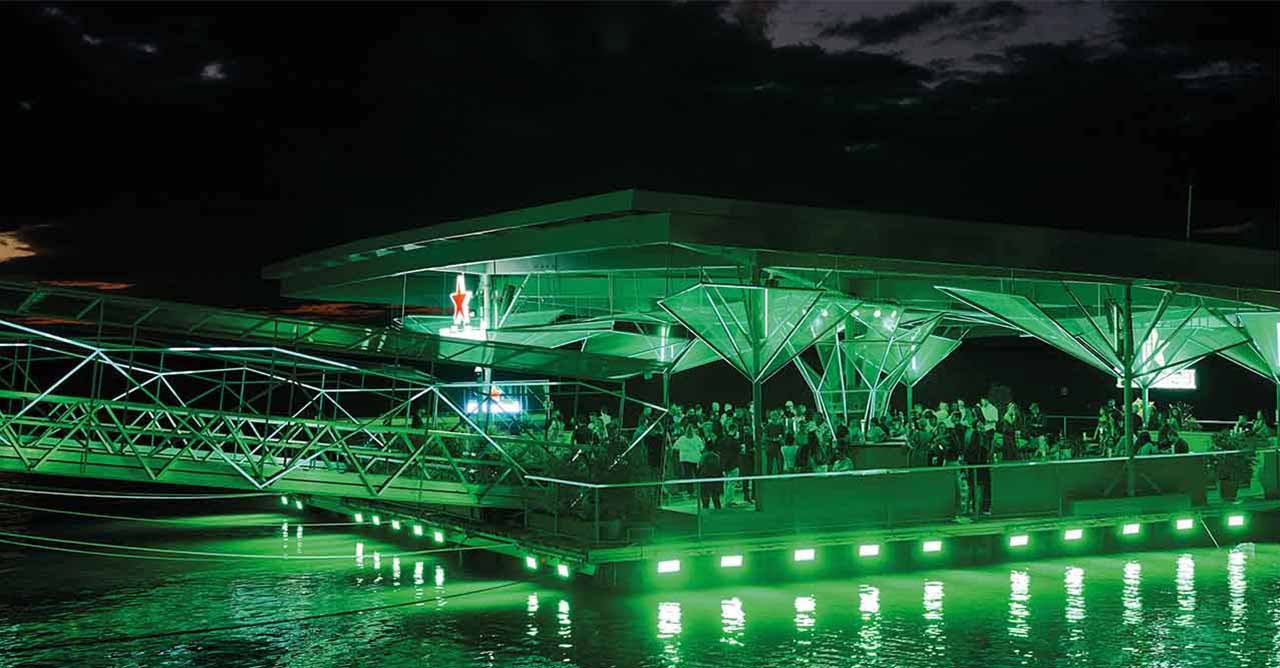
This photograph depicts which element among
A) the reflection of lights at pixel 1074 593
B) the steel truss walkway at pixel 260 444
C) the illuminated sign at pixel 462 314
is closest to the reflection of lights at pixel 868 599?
the reflection of lights at pixel 1074 593

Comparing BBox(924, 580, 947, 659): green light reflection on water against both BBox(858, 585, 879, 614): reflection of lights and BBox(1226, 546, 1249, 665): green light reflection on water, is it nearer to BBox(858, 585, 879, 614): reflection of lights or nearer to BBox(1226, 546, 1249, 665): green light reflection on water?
BBox(858, 585, 879, 614): reflection of lights

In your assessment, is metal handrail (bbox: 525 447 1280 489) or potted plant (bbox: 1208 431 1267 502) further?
potted plant (bbox: 1208 431 1267 502)

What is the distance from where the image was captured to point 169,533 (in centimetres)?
3031

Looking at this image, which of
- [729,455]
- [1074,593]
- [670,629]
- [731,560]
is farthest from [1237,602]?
[670,629]

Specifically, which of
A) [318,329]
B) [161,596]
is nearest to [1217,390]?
[318,329]

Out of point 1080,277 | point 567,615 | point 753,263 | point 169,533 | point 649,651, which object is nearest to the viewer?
point 649,651

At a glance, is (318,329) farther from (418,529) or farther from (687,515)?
(687,515)

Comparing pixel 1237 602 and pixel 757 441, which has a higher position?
pixel 757 441

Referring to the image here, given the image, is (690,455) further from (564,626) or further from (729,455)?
(564,626)

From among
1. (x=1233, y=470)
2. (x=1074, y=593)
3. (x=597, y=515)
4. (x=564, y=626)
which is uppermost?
(x=1233, y=470)

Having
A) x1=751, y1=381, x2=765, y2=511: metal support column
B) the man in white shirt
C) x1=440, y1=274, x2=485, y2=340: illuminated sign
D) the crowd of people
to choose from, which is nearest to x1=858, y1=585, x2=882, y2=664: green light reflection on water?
x1=751, y1=381, x2=765, y2=511: metal support column

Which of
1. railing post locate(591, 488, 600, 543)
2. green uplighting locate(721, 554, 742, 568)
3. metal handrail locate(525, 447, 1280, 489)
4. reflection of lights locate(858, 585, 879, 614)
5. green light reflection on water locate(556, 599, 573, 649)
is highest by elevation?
metal handrail locate(525, 447, 1280, 489)

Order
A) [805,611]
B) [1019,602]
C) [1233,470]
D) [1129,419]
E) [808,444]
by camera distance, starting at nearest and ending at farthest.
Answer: [805,611]
[1019,602]
[1129,419]
[808,444]
[1233,470]

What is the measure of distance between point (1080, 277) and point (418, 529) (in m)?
14.7
